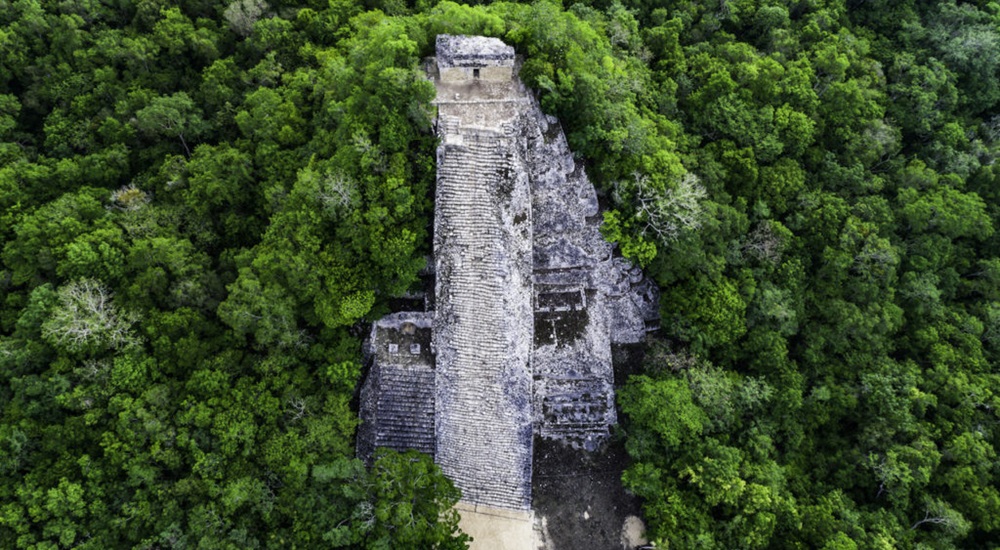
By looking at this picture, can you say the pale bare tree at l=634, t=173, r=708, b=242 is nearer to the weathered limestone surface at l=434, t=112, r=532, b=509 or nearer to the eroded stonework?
the eroded stonework

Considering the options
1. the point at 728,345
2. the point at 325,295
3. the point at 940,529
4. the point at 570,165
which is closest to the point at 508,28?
the point at 570,165

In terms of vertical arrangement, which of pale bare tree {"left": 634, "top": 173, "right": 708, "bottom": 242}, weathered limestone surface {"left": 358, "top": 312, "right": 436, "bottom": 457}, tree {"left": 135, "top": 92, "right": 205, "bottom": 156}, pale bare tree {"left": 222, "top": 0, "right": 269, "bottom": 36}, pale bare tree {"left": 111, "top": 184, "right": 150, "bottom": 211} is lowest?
weathered limestone surface {"left": 358, "top": 312, "right": 436, "bottom": 457}

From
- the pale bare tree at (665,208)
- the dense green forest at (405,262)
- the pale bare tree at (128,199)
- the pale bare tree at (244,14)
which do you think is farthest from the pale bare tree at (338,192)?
the pale bare tree at (244,14)

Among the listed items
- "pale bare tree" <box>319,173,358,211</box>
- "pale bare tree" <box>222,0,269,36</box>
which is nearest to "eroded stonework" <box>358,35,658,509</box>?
"pale bare tree" <box>319,173,358,211</box>

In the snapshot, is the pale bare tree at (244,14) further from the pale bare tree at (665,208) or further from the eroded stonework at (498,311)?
the pale bare tree at (665,208)

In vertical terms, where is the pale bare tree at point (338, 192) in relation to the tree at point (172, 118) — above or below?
below

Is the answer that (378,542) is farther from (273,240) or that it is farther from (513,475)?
(273,240)

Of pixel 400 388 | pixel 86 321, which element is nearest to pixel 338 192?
pixel 400 388
